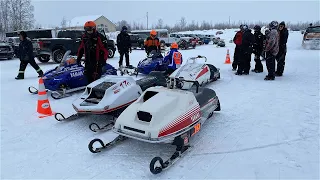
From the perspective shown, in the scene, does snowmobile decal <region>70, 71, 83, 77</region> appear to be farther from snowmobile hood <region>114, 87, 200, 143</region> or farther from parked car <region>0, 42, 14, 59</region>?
parked car <region>0, 42, 14, 59</region>

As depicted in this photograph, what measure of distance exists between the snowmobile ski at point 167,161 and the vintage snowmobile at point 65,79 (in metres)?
4.02

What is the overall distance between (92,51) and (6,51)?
11.8 metres

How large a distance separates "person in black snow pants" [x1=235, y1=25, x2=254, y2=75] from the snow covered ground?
313 centimetres

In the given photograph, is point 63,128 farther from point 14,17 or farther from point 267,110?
point 14,17

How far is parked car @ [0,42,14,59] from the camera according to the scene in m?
14.9

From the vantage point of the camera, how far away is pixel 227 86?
303 inches

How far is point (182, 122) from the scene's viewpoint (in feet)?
11.4

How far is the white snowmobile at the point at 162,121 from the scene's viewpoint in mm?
3289

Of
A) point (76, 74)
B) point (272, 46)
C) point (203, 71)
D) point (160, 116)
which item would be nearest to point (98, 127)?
point (160, 116)

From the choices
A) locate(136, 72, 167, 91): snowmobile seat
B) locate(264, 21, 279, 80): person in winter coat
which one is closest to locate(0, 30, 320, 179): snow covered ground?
locate(136, 72, 167, 91): snowmobile seat

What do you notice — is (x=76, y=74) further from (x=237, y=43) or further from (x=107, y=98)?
(x=237, y=43)

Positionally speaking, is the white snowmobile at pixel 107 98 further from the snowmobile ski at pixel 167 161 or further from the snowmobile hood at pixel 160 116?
the snowmobile ski at pixel 167 161

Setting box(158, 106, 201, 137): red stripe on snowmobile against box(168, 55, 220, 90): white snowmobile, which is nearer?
box(158, 106, 201, 137): red stripe on snowmobile

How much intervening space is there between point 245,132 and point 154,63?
5.00m
